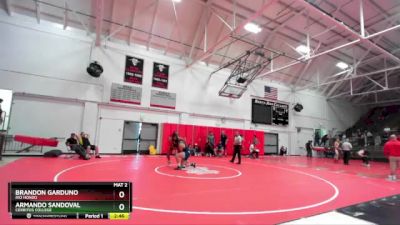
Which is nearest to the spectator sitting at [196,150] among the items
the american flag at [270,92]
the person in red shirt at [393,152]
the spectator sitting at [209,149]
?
the spectator sitting at [209,149]

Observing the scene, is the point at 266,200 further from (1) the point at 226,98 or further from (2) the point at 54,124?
(1) the point at 226,98

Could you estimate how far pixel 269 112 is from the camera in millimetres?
18859

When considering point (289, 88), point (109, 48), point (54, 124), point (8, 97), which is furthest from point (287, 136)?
point (8, 97)

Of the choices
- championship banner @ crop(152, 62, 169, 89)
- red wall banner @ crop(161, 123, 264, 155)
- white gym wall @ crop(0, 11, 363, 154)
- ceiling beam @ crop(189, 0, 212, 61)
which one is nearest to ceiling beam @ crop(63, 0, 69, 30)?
white gym wall @ crop(0, 11, 363, 154)

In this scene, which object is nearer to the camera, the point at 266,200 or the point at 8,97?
the point at 266,200

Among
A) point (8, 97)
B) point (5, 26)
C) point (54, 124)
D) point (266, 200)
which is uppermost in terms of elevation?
point (5, 26)

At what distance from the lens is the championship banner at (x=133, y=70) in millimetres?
13101

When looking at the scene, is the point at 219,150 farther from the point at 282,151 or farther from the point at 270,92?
the point at 270,92

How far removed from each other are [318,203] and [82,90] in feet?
39.9

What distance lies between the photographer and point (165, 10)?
12.4 meters
